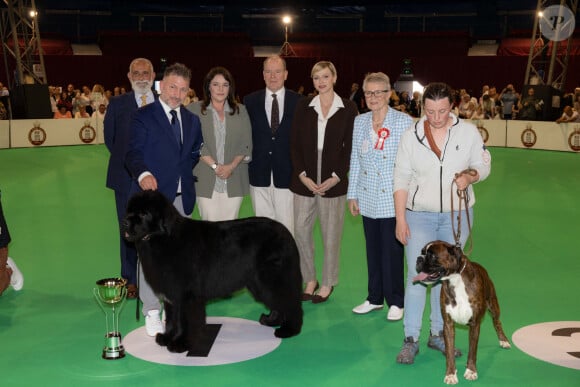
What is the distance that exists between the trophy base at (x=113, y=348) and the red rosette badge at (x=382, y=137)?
242cm

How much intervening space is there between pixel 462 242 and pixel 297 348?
1414 millimetres

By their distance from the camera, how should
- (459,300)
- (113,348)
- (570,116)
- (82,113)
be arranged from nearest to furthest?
(459,300) → (113,348) → (570,116) → (82,113)

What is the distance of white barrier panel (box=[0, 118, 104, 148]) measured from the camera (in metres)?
17.9

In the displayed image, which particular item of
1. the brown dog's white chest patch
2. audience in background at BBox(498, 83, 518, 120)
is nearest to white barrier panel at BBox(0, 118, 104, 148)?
audience in background at BBox(498, 83, 518, 120)

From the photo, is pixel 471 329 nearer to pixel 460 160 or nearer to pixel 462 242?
pixel 462 242

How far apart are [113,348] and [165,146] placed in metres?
1.46

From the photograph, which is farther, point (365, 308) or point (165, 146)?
point (365, 308)

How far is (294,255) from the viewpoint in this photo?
496 centimetres

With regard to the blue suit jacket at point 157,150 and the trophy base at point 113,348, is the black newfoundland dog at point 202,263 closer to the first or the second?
the trophy base at point 113,348

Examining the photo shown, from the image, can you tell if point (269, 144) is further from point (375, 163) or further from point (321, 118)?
point (375, 163)

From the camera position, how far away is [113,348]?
4.59 metres

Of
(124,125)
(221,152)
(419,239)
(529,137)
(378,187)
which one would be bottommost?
(419,239)

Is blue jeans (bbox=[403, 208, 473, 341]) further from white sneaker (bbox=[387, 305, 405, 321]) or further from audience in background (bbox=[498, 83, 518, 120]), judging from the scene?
audience in background (bbox=[498, 83, 518, 120])

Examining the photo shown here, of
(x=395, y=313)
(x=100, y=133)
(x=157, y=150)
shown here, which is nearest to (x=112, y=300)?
(x=157, y=150)
